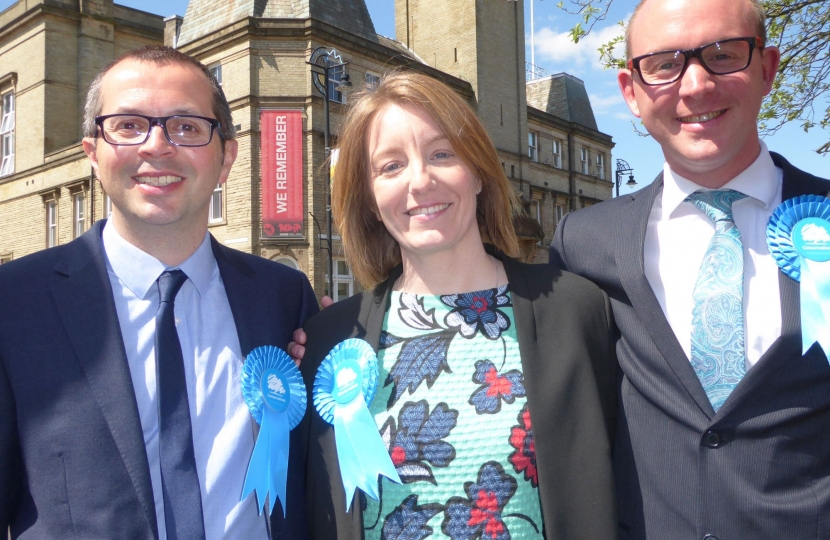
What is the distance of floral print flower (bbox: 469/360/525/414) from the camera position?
2209 mm

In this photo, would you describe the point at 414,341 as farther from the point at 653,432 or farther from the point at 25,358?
the point at 25,358

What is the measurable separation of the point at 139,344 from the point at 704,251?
1894 mm

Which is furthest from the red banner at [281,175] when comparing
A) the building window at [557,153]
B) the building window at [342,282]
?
the building window at [557,153]

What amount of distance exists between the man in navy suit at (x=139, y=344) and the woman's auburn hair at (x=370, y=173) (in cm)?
43

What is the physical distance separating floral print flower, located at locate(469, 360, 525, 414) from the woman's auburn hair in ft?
1.98

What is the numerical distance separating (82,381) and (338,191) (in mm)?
1167

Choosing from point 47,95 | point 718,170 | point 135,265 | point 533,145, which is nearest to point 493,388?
point 718,170

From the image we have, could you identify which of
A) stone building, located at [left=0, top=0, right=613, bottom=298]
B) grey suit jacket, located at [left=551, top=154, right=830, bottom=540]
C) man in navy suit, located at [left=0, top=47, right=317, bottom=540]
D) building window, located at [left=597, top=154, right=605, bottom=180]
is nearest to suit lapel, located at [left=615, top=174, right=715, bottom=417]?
grey suit jacket, located at [left=551, top=154, right=830, bottom=540]

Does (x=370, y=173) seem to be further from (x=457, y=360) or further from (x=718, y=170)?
(x=718, y=170)

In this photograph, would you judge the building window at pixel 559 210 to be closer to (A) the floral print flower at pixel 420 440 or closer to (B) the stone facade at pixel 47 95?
(B) the stone facade at pixel 47 95

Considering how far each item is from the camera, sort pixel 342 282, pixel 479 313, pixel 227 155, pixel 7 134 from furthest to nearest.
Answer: pixel 7 134 → pixel 342 282 → pixel 227 155 → pixel 479 313

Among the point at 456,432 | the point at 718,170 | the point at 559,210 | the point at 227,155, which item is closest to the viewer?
the point at 456,432

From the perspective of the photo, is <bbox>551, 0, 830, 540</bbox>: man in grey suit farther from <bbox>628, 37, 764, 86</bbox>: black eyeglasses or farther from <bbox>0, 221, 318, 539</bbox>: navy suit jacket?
<bbox>0, 221, 318, 539</bbox>: navy suit jacket

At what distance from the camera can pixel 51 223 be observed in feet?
80.3
